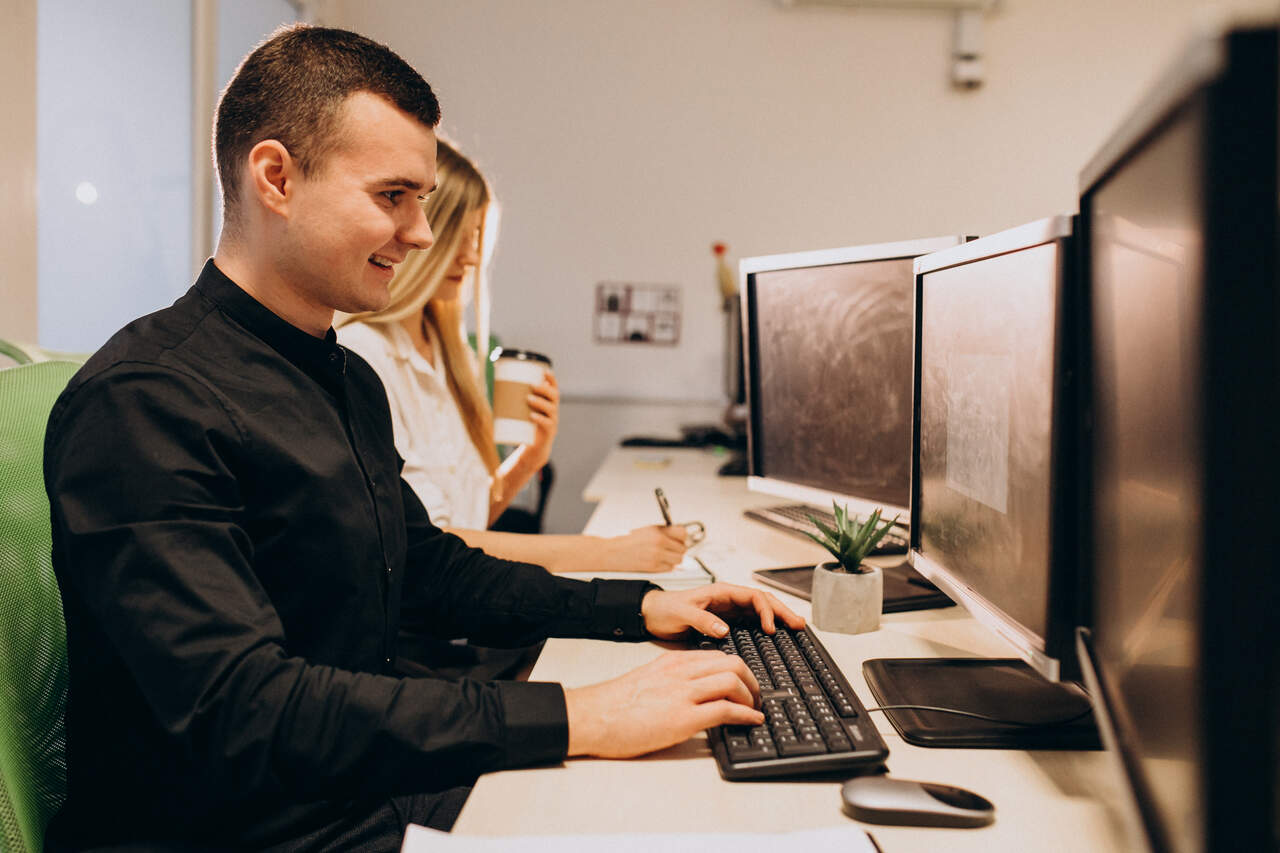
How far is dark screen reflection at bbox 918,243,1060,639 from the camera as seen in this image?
0.71 m

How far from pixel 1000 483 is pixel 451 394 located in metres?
1.25

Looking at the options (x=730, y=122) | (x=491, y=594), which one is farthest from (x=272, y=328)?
(x=730, y=122)

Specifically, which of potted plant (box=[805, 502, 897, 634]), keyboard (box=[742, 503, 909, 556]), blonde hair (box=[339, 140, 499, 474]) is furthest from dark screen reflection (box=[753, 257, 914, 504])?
blonde hair (box=[339, 140, 499, 474])

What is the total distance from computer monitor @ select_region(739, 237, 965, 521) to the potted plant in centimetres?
22

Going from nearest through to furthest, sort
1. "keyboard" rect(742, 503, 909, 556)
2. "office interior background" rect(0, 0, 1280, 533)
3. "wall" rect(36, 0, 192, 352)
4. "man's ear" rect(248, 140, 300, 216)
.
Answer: "man's ear" rect(248, 140, 300, 216)
"keyboard" rect(742, 503, 909, 556)
"wall" rect(36, 0, 192, 352)
"office interior background" rect(0, 0, 1280, 533)

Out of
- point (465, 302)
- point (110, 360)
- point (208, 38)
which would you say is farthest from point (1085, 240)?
point (208, 38)

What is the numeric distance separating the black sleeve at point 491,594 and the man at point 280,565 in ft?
0.15

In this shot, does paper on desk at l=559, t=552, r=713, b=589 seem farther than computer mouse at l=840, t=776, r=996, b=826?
Yes

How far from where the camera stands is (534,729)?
0.71 meters

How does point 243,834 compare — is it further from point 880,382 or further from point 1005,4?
point 1005,4

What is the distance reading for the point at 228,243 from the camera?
0.91 m

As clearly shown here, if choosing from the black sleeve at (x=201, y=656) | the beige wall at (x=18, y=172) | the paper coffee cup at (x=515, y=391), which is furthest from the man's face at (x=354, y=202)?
the beige wall at (x=18, y=172)

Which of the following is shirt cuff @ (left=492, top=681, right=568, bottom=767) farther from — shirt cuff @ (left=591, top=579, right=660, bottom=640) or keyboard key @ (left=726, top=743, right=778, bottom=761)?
shirt cuff @ (left=591, top=579, right=660, bottom=640)

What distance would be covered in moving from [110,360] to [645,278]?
3.02 meters
